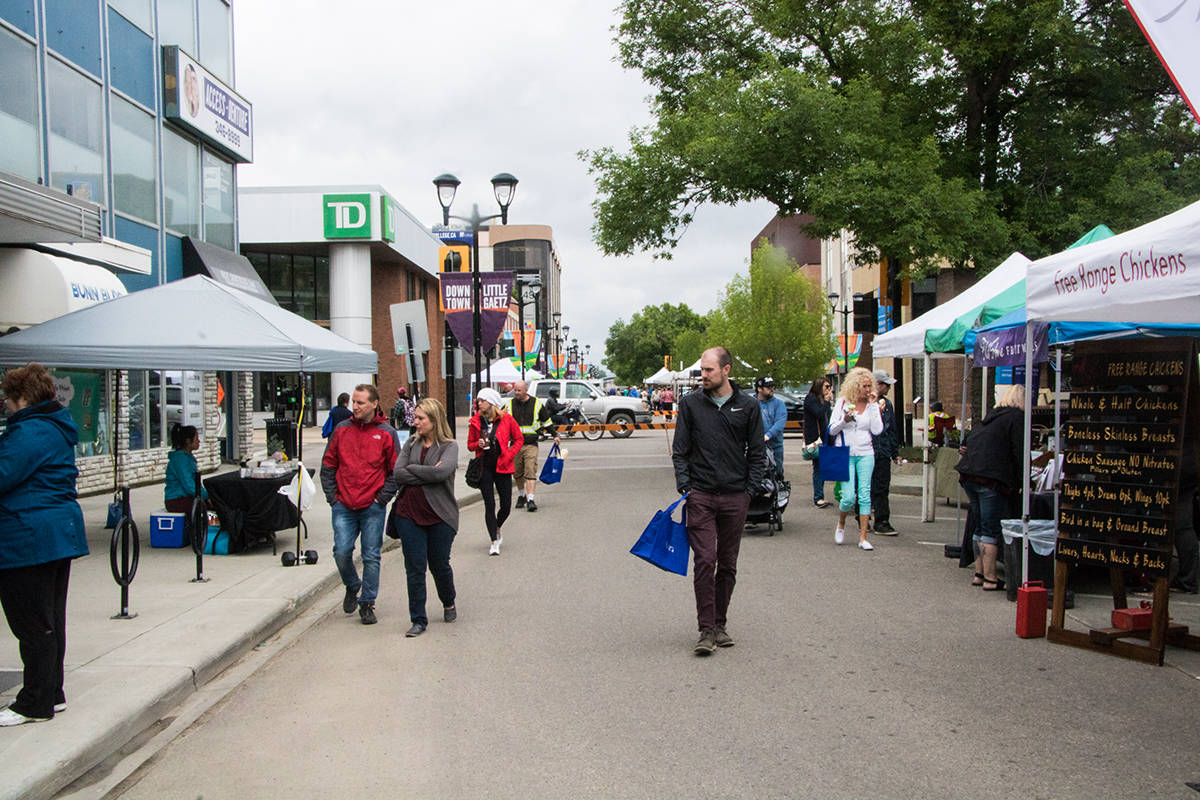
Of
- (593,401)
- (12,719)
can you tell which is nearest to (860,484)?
(12,719)

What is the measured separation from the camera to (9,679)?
5.87 meters

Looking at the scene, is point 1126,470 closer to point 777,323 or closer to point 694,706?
point 694,706

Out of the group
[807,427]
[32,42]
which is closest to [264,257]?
[32,42]

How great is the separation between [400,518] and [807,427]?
29.6 ft

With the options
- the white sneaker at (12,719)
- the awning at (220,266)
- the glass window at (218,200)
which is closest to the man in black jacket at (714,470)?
the white sneaker at (12,719)

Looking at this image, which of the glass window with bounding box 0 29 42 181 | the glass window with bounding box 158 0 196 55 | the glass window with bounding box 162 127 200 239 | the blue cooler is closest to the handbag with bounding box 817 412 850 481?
the blue cooler

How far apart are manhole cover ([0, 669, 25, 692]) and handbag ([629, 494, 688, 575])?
12.5ft

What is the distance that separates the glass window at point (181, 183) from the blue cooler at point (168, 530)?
31.2 feet

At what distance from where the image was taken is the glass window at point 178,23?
18.5m

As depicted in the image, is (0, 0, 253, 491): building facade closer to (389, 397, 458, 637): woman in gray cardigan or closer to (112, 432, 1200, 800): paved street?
(389, 397, 458, 637): woman in gray cardigan

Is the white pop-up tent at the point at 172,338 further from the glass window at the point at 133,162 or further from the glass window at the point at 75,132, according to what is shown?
the glass window at the point at 133,162

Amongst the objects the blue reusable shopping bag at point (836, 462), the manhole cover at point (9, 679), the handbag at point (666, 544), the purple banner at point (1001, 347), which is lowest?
the manhole cover at point (9, 679)

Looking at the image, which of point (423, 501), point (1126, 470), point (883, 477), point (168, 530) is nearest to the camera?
point (1126, 470)

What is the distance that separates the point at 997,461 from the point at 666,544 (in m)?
3.22
